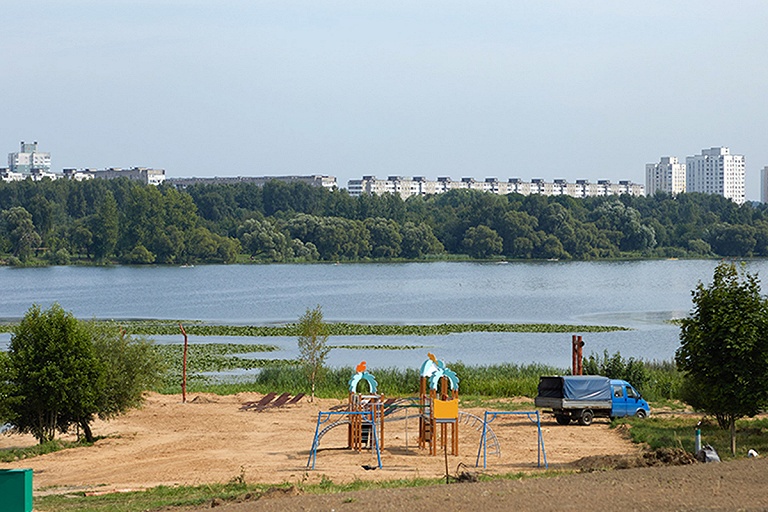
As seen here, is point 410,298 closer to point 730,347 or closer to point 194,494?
point 730,347

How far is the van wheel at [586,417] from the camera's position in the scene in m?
28.8

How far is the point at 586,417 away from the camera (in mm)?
28828

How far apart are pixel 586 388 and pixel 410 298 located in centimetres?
6777

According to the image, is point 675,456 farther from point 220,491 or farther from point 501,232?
point 501,232

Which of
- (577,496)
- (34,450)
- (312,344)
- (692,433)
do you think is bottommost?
(34,450)

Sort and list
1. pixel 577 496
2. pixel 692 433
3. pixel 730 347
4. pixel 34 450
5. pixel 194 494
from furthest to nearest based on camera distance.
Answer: pixel 692 433
pixel 34 450
pixel 730 347
pixel 194 494
pixel 577 496

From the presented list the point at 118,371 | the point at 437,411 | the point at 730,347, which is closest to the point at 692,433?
the point at 730,347

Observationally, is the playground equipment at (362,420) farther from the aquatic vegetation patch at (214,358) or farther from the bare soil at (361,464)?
the aquatic vegetation patch at (214,358)

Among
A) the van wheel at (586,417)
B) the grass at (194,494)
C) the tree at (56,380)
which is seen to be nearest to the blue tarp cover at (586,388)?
the van wheel at (586,417)

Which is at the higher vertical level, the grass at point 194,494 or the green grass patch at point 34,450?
the grass at point 194,494

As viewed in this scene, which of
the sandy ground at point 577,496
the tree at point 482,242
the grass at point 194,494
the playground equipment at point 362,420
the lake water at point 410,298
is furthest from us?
the tree at point 482,242

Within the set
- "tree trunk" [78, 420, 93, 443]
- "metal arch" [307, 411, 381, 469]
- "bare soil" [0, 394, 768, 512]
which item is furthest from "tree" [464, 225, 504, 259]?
"metal arch" [307, 411, 381, 469]

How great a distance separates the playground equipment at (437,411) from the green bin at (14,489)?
32.1ft

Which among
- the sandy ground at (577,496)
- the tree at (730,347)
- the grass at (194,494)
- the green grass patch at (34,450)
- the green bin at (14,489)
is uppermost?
the tree at (730,347)
